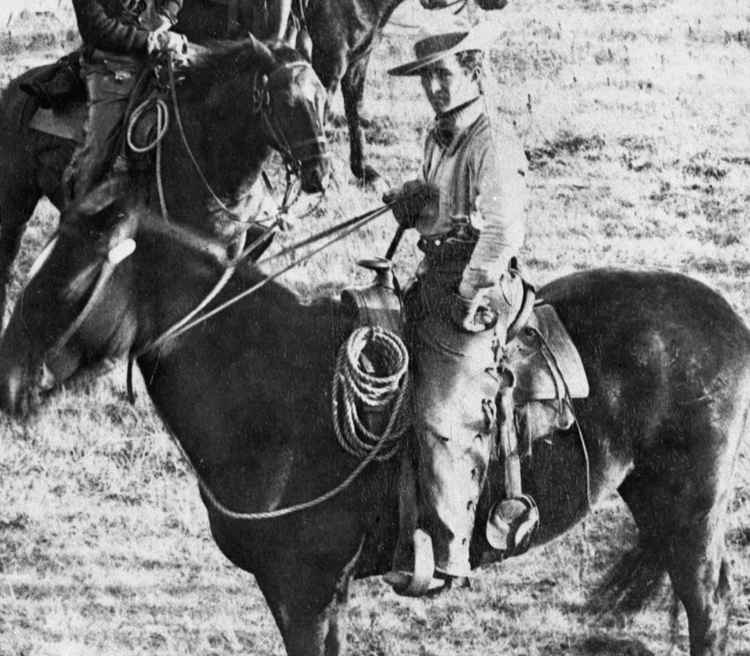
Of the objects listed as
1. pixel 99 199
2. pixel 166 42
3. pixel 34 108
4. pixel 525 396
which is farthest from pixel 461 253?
pixel 34 108

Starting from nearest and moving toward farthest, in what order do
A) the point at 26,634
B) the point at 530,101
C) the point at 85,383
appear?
the point at 85,383
the point at 26,634
the point at 530,101

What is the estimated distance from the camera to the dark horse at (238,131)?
5430 millimetres

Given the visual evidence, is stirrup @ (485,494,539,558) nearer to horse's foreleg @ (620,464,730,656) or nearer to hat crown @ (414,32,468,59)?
horse's foreleg @ (620,464,730,656)

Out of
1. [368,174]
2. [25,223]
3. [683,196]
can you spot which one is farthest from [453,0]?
[25,223]

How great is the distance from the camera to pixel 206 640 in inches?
265

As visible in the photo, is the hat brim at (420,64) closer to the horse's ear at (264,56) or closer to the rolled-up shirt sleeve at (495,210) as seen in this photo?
the rolled-up shirt sleeve at (495,210)

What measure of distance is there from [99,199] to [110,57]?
231cm

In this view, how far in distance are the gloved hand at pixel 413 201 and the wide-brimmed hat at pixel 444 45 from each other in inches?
15.5

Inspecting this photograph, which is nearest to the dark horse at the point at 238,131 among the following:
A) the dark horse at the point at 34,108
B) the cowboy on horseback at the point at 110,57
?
the cowboy on horseback at the point at 110,57

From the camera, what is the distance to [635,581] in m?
5.86

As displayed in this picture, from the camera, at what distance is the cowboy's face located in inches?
200

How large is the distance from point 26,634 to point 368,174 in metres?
3.00

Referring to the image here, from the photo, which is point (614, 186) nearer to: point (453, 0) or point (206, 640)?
point (453, 0)

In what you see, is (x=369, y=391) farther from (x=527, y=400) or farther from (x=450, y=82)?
(x=450, y=82)
